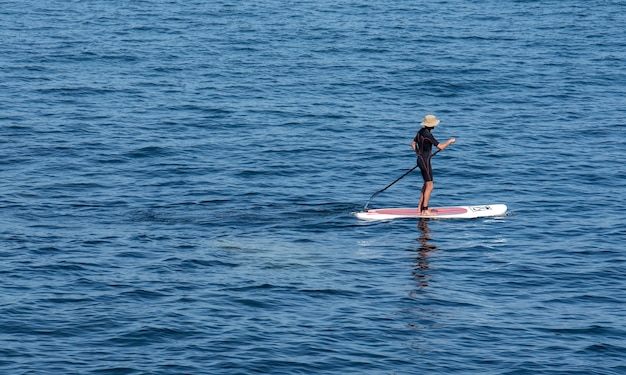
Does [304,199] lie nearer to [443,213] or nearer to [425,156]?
[425,156]

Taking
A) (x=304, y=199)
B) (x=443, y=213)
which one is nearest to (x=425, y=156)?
(x=443, y=213)

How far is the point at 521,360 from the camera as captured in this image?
19562mm

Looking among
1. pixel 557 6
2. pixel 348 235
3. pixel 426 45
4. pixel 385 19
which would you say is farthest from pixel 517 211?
pixel 557 6

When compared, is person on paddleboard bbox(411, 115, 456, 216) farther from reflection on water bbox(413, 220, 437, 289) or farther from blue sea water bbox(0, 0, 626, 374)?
blue sea water bbox(0, 0, 626, 374)

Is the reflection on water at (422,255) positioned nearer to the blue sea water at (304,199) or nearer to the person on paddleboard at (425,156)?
the blue sea water at (304,199)

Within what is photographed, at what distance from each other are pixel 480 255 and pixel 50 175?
1433 cm

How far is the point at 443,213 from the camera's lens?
2853 cm

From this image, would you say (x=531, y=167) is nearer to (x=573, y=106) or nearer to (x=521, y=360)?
(x=573, y=106)

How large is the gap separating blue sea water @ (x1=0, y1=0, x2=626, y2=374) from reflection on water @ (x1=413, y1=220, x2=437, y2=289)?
0.08 metres

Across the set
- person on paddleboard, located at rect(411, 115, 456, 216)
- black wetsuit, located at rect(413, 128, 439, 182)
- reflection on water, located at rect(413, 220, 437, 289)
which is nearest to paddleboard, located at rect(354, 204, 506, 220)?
person on paddleboard, located at rect(411, 115, 456, 216)

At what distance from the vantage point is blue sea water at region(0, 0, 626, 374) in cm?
2031

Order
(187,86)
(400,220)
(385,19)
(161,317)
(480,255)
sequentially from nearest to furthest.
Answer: (161,317), (480,255), (400,220), (187,86), (385,19)

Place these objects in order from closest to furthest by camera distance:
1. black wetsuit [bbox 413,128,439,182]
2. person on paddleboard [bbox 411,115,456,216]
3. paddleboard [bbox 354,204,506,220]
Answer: person on paddleboard [bbox 411,115,456,216], black wetsuit [bbox 413,128,439,182], paddleboard [bbox 354,204,506,220]

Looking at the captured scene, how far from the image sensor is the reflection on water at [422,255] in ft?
77.6
